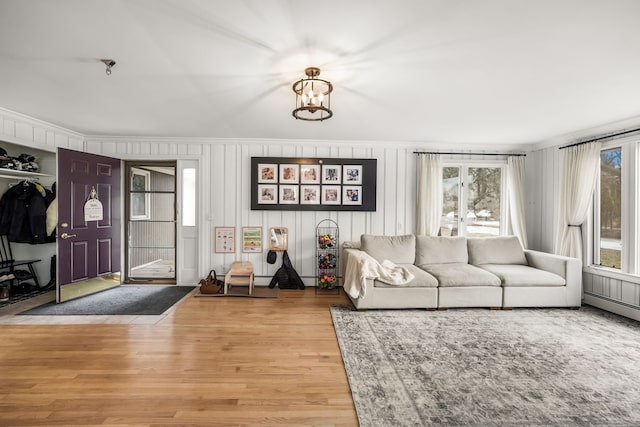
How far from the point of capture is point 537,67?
2.30 meters

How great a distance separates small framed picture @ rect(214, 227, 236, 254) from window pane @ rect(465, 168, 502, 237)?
4094mm

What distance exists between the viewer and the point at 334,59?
217 cm

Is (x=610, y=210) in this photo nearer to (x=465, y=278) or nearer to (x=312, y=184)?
(x=465, y=278)

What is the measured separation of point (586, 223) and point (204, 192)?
5.87m

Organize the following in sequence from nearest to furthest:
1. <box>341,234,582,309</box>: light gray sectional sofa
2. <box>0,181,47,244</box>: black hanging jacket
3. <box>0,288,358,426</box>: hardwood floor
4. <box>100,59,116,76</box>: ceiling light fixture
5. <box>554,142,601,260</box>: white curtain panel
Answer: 1. <box>0,288,358,426</box>: hardwood floor
2. <box>100,59,116,76</box>: ceiling light fixture
3. <box>341,234,582,309</box>: light gray sectional sofa
4. <box>554,142,601,260</box>: white curtain panel
5. <box>0,181,47,244</box>: black hanging jacket

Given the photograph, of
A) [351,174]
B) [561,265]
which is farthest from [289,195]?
[561,265]

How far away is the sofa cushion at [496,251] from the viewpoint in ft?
14.5

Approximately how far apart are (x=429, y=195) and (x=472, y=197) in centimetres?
89

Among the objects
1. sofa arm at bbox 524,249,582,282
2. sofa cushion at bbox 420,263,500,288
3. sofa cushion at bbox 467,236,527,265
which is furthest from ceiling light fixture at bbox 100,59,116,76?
sofa arm at bbox 524,249,582,282

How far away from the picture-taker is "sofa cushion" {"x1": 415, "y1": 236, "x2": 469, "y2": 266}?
14.5 ft

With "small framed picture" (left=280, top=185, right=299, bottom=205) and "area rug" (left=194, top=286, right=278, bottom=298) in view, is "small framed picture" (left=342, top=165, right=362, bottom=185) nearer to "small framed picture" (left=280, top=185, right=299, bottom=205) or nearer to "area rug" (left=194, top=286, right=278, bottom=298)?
"small framed picture" (left=280, top=185, right=299, bottom=205)

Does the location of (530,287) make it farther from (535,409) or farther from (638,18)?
(638,18)

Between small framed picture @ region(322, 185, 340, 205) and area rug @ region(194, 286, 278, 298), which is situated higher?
small framed picture @ region(322, 185, 340, 205)

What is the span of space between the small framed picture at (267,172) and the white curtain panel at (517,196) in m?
4.04
